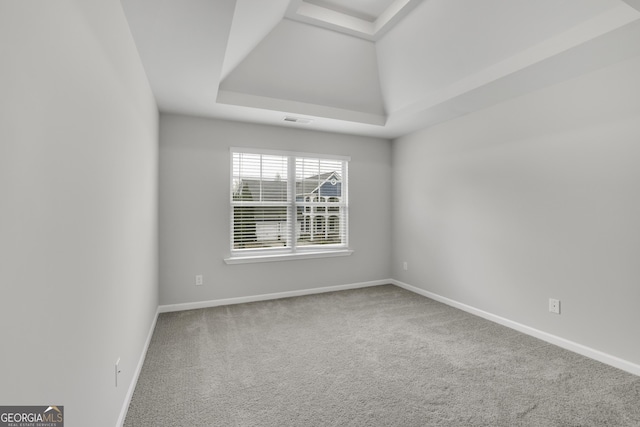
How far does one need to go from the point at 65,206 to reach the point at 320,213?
3.65 meters

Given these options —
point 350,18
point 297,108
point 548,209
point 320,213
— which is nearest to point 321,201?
point 320,213

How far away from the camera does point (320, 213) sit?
461cm

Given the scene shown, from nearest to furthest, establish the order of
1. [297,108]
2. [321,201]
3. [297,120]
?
[297,108] → [297,120] → [321,201]

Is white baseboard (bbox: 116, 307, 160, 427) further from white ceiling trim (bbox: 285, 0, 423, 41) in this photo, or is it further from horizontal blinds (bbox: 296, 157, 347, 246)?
white ceiling trim (bbox: 285, 0, 423, 41)

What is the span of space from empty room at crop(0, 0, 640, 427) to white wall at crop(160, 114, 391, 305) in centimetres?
3

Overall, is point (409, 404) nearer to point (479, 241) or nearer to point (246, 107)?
point (479, 241)

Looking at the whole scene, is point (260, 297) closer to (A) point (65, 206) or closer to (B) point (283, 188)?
(B) point (283, 188)

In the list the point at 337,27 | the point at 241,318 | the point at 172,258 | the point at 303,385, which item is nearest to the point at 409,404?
the point at 303,385

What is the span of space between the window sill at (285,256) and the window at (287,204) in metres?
0.04

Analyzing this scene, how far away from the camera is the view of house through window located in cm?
412

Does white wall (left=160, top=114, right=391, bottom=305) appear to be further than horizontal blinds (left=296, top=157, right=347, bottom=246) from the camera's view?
No

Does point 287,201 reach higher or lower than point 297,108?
lower

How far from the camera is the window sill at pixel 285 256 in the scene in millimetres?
3993

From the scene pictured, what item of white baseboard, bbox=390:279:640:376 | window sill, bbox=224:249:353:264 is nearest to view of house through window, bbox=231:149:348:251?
window sill, bbox=224:249:353:264
